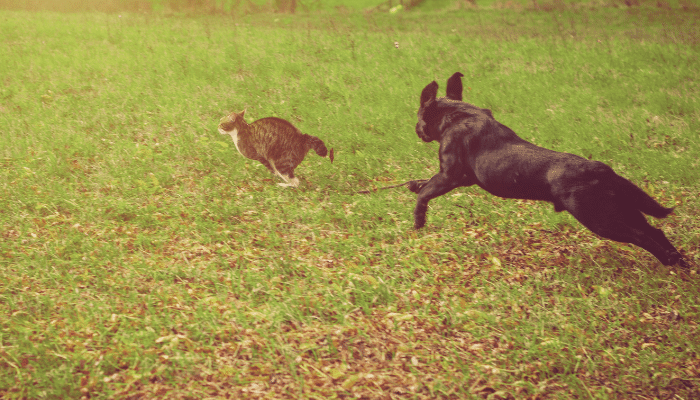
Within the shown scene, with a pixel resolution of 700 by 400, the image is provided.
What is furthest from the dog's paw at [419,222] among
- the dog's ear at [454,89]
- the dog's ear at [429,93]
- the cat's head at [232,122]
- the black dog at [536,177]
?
the cat's head at [232,122]

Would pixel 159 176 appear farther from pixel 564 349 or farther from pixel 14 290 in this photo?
pixel 564 349

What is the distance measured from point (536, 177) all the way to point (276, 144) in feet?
11.2

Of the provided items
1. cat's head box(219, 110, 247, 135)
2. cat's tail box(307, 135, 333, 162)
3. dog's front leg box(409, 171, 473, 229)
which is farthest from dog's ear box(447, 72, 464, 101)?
cat's head box(219, 110, 247, 135)

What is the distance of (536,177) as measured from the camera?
4234 millimetres

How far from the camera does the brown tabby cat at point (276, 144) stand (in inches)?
253

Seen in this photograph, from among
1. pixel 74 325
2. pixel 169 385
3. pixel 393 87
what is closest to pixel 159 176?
pixel 74 325

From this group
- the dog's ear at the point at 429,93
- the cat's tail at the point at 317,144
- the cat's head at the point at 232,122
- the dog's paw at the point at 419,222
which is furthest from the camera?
the cat's head at the point at 232,122

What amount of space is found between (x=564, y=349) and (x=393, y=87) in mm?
6821

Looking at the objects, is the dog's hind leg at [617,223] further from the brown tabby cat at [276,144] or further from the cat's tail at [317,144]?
the brown tabby cat at [276,144]

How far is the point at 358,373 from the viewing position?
369 cm

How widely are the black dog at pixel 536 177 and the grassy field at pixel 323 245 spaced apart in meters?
0.67

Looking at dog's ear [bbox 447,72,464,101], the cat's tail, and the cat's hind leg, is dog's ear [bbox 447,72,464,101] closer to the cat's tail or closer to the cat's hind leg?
the cat's tail

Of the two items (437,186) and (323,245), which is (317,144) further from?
(437,186)

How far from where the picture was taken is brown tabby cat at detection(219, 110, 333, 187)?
21.1 feet
